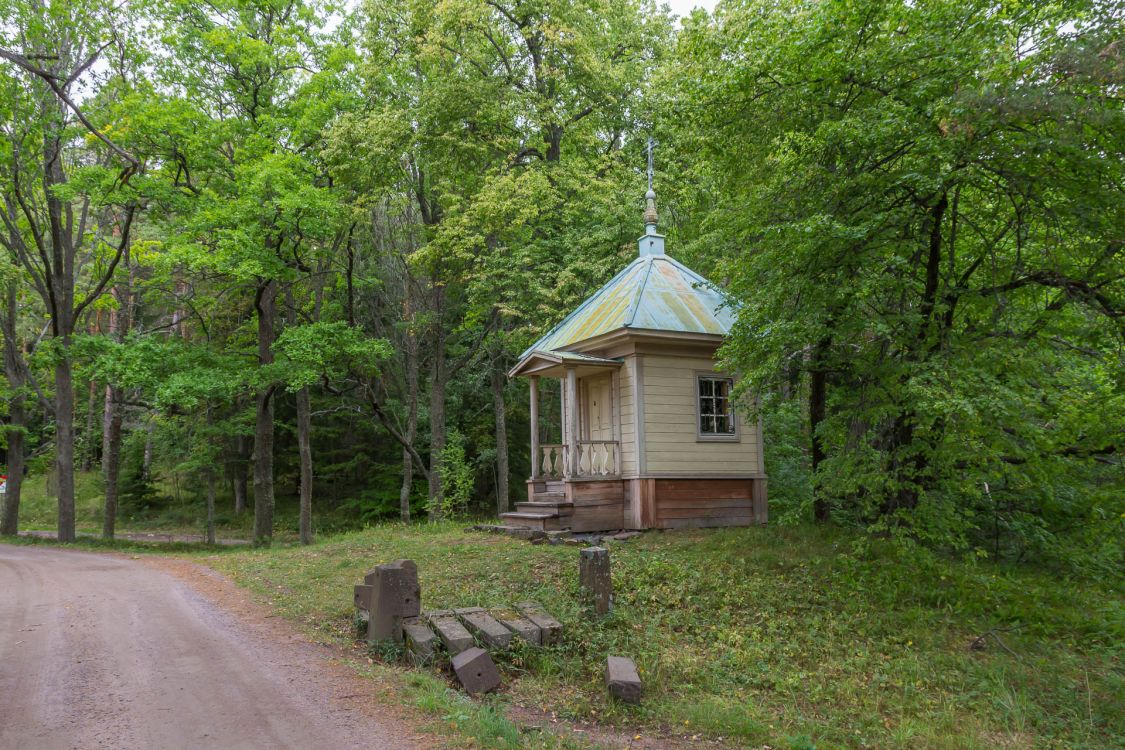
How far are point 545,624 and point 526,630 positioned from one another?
0.23 m

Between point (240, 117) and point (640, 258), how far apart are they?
36.4ft

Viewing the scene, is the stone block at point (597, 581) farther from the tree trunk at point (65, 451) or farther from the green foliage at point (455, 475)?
the tree trunk at point (65, 451)

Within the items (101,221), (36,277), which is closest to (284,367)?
(36,277)

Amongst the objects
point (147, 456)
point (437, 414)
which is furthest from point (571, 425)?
point (147, 456)

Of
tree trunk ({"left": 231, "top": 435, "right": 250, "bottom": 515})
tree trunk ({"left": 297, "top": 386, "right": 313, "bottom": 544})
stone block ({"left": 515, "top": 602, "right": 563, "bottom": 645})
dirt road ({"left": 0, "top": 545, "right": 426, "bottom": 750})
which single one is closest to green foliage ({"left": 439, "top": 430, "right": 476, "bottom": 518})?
tree trunk ({"left": 297, "top": 386, "right": 313, "bottom": 544})

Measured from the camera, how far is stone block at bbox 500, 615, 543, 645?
675 cm

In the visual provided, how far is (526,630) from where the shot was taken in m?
6.81

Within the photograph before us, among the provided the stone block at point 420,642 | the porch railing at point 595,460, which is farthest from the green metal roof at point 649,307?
the stone block at point 420,642

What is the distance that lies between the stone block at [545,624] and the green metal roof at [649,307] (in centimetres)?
669

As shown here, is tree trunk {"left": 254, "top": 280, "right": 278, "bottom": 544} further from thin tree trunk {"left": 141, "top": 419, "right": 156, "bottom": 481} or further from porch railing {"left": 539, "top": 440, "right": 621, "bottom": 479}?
thin tree trunk {"left": 141, "top": 419, "right": 156, "bottom": 481}

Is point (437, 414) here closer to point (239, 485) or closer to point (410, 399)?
point (410, 399)

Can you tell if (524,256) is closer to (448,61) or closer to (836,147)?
(448,61)

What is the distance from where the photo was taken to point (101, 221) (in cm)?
2284

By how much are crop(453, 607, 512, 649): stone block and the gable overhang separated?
22.9 ft
